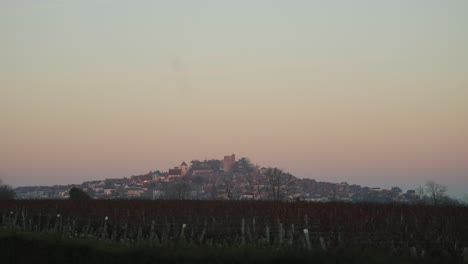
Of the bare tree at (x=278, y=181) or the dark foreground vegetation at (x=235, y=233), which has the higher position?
the bare tree at (x=278, y=181)

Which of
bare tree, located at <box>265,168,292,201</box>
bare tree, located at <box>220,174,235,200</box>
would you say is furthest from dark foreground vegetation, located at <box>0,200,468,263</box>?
bare tree, located at <box>265,168,292,201</box>

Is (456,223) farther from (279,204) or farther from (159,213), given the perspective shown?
(159,213)

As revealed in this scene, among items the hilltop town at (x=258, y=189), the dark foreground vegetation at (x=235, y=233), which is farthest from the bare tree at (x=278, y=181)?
the dark foreground vegetation at (x=235, y=233)

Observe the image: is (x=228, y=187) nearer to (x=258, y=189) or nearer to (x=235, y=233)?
(x=258, y=189)

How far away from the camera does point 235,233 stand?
3344 centimetres

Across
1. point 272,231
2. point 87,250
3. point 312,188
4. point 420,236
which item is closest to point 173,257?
point 87,250

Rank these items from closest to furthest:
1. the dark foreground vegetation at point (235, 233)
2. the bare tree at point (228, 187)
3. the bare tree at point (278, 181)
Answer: the dark foreground vegetation at point (235, 233)
the bare tree at point (228, 187)
the bare tree at point (278, 181)

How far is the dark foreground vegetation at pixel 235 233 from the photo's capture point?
44.1 ft

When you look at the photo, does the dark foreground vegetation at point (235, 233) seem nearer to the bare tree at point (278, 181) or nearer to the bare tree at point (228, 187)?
the bare tree at point (228, 187)

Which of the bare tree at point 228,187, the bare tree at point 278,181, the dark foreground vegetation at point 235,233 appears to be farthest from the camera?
the bare tree at point 278,181

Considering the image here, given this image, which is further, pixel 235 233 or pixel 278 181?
pixel 278 181

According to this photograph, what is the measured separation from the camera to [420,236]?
2916cm

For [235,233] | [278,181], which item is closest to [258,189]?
[278,181]

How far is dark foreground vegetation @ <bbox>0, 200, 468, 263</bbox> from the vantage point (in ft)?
44.1
